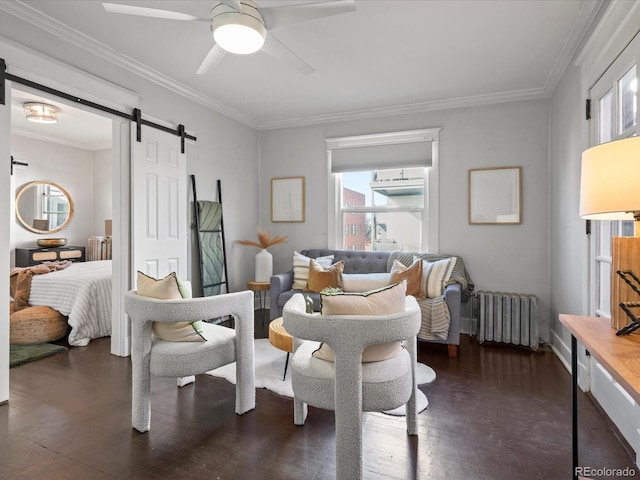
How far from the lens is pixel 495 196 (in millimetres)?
4180

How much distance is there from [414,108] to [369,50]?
1.54 m

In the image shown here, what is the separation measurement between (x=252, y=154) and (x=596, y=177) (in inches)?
177

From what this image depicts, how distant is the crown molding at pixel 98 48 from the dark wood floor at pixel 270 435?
2.64 meters

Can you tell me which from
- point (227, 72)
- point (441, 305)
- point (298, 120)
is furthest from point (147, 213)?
point (441, 305)

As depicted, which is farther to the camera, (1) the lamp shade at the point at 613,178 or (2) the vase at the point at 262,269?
(2) the vase at the point at 262,269

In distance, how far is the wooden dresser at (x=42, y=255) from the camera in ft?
18.9

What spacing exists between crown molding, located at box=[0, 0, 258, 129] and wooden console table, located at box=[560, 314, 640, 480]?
3.73m

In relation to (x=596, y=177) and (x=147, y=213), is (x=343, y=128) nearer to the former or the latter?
(x=147, y=213)

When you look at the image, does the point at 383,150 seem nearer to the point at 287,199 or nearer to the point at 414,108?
the point at 414,108

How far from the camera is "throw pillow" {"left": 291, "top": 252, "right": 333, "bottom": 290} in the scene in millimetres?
4262

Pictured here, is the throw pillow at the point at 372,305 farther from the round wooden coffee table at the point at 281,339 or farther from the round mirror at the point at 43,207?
the round mirror at the point at 43,207

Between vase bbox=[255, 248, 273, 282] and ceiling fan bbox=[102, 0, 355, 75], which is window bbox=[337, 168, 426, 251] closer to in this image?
vase bbox=[255, 248, 273, 282]

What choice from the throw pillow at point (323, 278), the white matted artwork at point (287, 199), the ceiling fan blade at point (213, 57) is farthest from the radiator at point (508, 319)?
the ceiling fan blade at point (213, 57)

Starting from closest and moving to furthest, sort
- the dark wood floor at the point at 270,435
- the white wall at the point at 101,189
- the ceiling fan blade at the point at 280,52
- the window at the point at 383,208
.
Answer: the dark wood floor at the point at 270,435 → the ceiling fan blade at the point at 280,52 → the window at the point at 383,208 → the white wall at the point at 101,189
